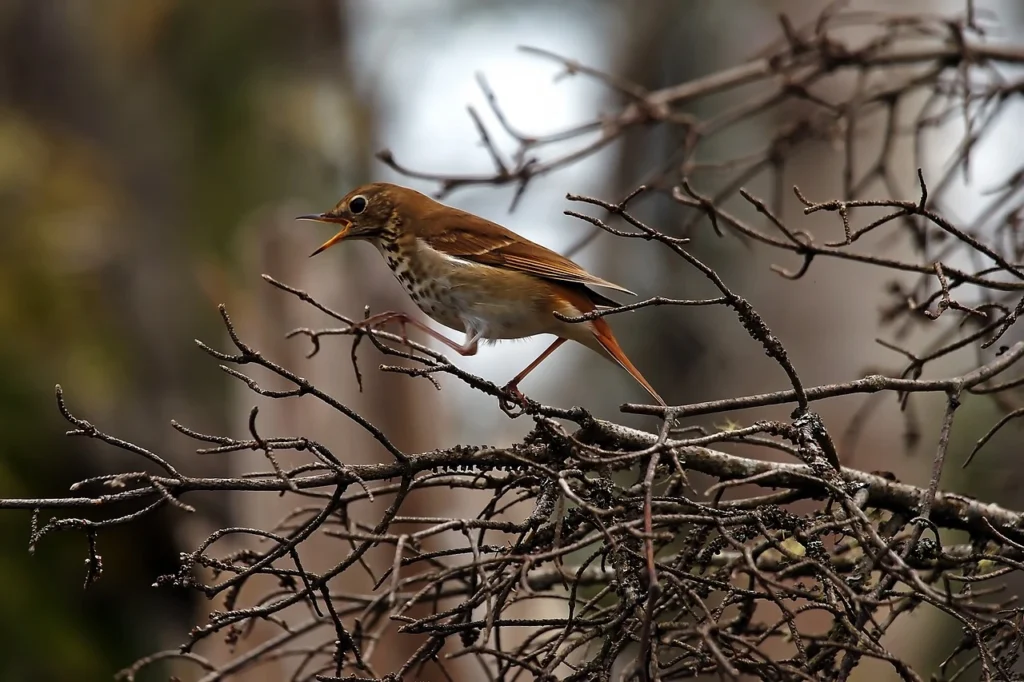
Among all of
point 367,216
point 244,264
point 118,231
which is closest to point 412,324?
point 367,216

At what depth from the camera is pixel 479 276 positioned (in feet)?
8.84

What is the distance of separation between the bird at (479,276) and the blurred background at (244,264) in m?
0.78

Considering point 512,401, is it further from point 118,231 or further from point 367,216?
point 118,231

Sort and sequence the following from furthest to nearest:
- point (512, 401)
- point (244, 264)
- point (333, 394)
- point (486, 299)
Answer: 1. point (244, 264)
2. point (333, 394)
3. point (486, 299)
4. point (512, 401)

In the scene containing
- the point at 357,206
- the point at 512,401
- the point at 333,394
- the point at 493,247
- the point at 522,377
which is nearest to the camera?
the point at 512,401

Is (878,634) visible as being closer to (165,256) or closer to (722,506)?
(722,506)

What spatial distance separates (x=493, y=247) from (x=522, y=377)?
624 mm

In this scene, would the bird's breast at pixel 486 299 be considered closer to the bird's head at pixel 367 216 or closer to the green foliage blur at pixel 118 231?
the bird's head at pixel 367 216

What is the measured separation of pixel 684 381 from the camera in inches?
257

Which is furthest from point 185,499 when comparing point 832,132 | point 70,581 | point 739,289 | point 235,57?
point 235,57

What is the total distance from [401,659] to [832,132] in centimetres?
256

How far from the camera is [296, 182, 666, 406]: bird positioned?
2.64m

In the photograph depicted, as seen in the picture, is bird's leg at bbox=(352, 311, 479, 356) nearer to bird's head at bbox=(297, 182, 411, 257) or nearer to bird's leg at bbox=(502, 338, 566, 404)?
bird's leg at bbox=(502, 338, 566, 404)

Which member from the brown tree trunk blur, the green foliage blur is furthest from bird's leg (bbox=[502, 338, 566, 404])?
the green foliage blur
